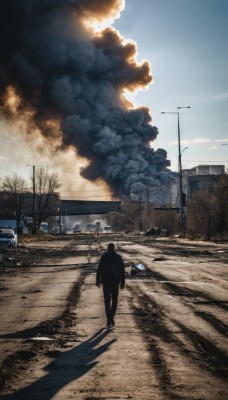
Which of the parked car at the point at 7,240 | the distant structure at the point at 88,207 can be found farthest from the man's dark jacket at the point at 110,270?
the distant structure at the point at 88,207

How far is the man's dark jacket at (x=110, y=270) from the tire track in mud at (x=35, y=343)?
3.23 ft

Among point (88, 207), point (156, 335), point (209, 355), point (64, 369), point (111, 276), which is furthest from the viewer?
point (88, 207)

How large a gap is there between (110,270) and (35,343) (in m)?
2.50

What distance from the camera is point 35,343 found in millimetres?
8195

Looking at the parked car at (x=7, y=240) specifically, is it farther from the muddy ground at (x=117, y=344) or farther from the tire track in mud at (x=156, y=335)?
the tire track in mud at (x=156, y=335)

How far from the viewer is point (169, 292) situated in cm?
1423

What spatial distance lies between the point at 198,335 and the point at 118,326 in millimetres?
1689

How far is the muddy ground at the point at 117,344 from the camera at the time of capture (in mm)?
5824

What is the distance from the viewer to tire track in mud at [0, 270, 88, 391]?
6559 millimetres

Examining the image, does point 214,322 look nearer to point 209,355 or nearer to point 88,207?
point 209,355

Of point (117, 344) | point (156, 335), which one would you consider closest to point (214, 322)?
point (156, 335)

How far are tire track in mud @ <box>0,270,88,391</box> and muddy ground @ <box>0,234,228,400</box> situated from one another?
1cm

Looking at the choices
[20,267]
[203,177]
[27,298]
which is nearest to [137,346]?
[27,298]

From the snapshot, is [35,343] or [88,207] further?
[88,207]
